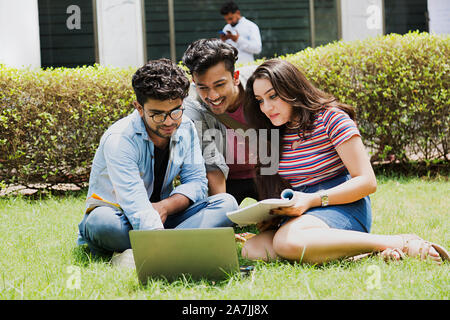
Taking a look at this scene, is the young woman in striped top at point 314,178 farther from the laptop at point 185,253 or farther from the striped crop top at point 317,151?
the laptop at point 185,253

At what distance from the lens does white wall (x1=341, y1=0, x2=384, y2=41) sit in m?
9.17

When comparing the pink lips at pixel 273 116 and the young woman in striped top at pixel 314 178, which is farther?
the pink lips at pixel 273 116

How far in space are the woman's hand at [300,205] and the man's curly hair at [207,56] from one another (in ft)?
3.80

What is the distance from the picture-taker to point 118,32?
29.4 feet

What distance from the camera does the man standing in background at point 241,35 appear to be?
8312mm

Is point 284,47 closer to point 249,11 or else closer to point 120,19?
point 249,11

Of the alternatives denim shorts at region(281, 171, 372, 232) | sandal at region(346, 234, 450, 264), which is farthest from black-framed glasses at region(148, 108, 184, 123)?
sandal at region(346, 234, 450, 264)

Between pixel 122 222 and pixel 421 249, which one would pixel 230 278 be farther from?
pixel 421 249

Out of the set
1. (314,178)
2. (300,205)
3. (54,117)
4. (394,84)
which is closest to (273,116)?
(314,178)

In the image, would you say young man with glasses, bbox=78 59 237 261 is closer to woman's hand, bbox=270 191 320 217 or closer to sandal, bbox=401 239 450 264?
woman's hand, bbox=270 191 320 217

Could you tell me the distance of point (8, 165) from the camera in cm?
588

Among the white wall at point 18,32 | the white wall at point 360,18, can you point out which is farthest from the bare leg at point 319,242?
the white wall at point 360,18
